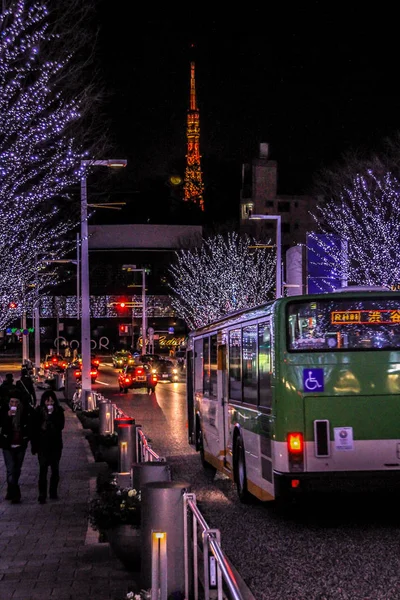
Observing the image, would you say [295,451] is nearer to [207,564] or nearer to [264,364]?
[264,364]

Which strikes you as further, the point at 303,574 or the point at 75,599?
the point at 303,574

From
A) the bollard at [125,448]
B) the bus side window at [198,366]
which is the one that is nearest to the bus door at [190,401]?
the bus side window at [198,366]

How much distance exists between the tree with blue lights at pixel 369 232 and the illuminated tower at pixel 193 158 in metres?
79.7

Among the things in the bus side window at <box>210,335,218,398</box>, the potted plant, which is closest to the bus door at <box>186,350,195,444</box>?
the bus side window at <box>210,335,218,398</box>

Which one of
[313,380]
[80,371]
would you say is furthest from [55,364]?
[313,380]

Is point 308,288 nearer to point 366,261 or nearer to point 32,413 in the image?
point 366,261

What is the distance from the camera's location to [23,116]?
16.0 m

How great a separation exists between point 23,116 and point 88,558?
30.5ft

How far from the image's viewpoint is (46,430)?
13.1 meters

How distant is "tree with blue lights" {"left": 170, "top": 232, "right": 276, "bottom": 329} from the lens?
69.1 m

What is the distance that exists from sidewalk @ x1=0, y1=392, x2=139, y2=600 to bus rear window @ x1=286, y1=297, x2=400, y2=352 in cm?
337

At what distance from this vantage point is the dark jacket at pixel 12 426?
12.9m

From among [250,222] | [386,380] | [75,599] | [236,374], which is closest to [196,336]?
[236,374]

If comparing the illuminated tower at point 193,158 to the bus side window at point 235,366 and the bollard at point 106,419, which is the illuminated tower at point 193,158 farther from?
the bus side window at point 235,366
